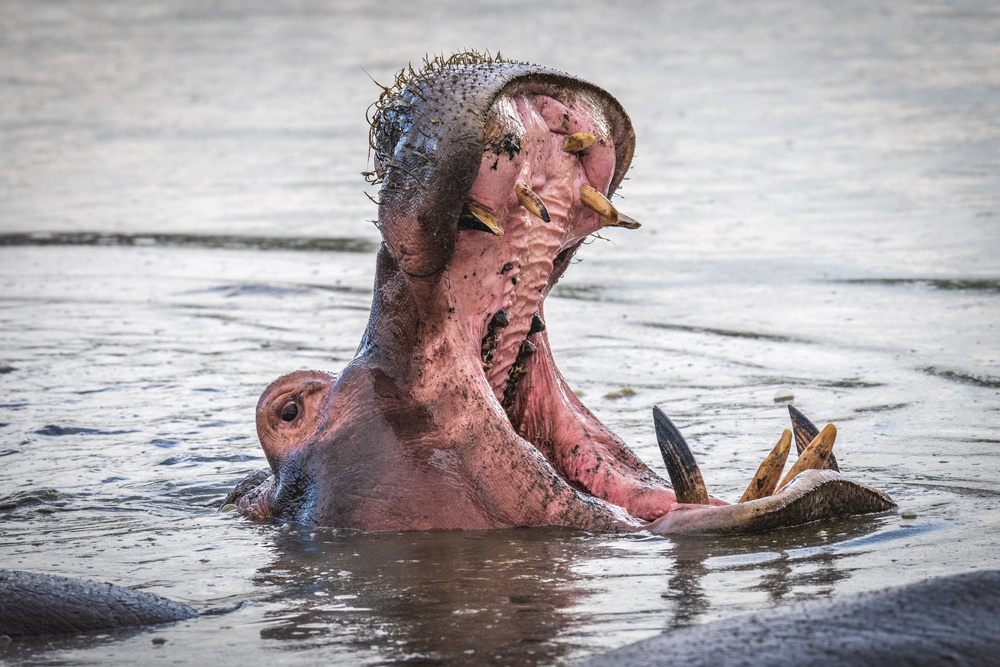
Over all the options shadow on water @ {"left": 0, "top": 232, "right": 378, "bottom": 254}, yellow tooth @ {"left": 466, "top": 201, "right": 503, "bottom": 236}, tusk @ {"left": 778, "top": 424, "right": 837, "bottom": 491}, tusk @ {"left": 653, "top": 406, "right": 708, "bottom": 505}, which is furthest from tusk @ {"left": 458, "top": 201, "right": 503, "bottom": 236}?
shadow on water @ {"left": 0, "top": 232, "right": 378, "bottom": 254}

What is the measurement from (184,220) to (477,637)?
8.22m

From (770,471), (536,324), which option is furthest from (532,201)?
(770,471)

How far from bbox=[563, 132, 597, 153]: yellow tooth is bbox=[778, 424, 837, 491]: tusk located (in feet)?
3.12

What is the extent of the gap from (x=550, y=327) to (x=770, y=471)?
3453 millimetres

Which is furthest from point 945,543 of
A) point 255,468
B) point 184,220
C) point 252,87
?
point 252,87

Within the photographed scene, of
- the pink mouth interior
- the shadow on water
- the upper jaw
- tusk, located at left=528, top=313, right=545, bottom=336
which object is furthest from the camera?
the shadow on water

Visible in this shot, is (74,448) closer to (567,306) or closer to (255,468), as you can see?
(255,468)

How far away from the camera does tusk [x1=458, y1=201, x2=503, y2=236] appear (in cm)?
343

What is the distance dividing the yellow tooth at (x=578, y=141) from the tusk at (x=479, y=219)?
0.31m

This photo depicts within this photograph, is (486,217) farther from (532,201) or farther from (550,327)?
(550,327)

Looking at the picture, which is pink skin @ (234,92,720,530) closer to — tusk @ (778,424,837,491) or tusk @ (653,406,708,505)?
tusk @ (653,406,708,505)

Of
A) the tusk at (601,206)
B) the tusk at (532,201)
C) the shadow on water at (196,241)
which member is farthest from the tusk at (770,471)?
the shadow on water at (196,241)

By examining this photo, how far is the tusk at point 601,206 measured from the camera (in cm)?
366

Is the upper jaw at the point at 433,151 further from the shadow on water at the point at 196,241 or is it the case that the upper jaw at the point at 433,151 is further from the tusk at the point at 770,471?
the shadow on water at the point at 196,241
